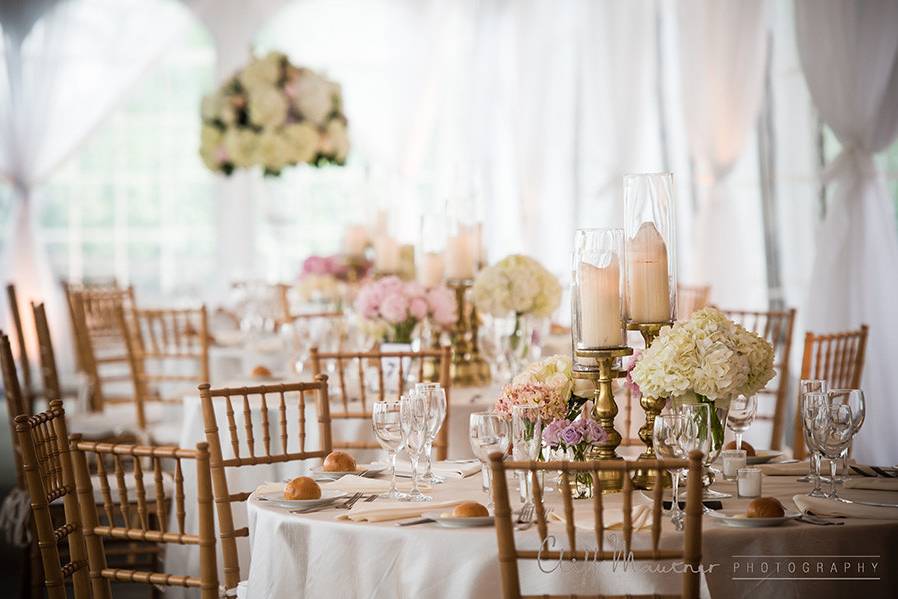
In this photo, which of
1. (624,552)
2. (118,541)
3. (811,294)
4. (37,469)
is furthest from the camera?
(811,294)

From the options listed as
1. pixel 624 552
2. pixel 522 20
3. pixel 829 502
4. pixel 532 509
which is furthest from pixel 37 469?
pixel 522 20

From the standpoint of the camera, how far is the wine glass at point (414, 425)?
2725 mm

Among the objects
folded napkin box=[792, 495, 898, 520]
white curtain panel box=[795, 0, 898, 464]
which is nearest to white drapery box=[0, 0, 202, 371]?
white curtain panel box=[795, 0, 898, 464]

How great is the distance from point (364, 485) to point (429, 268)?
2192mm

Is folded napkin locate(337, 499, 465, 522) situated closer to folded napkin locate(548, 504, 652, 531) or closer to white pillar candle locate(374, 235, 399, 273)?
folded napkin locate(548, 504, 652, 531)

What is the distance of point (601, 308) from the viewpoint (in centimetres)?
275

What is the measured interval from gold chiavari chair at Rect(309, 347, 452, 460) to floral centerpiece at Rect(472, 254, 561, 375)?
282 mm

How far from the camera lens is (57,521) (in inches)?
162

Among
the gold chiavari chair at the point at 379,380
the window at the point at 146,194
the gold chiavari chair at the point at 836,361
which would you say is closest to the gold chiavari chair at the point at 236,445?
the gold chiavari chair at the point at 379,380

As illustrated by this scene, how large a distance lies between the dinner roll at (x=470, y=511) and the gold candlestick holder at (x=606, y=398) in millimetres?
419

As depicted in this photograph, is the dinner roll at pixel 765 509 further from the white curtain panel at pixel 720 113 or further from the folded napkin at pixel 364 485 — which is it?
the white curtain panel at pixel 720 113

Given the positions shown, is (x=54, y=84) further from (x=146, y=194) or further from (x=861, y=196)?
(x=861, y=196)

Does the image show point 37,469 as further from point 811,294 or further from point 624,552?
point 811,294

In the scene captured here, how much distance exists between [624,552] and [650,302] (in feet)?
2.63
